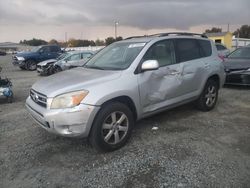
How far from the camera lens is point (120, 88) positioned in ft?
14.0

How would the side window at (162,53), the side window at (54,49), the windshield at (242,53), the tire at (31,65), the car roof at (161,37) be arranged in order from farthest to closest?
the side window at (54,49) → the tire at (31,65) → the windshield at (242,53) → the car roof at (161,37) → the side window at (162,53)

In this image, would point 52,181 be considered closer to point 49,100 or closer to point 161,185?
point 49,100

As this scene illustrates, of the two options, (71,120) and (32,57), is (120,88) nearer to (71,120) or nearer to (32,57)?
(71,120)

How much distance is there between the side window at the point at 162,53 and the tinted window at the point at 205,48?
116 cm

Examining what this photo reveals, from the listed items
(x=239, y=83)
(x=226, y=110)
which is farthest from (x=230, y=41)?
(x=226, y=110)

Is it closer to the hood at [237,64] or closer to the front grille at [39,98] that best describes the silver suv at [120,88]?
the front grille at [39,98]

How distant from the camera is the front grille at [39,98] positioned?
13.6 ft

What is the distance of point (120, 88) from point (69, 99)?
2.68 feet

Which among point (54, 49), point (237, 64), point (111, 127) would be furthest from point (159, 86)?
point (54, 49)

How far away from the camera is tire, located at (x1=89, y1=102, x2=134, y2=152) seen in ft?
13.3

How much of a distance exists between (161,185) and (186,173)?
1.49 feet

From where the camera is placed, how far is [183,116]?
613cm

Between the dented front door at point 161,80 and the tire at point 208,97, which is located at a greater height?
the dented front door at point 161,80

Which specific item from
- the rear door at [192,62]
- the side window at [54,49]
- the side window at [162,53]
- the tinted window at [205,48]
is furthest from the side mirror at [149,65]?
the side window at [54,49]
